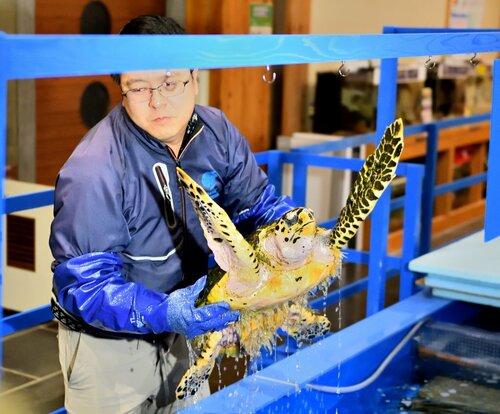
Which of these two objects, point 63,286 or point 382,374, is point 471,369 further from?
point 63,286

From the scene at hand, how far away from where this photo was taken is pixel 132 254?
201cm

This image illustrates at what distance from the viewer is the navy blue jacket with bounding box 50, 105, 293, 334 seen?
1.79 meters

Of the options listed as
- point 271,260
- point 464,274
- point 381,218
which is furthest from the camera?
point 381,218

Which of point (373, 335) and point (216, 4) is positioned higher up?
point (216, 4)

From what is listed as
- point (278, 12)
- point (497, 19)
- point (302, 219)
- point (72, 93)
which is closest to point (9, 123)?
point (72, 93)

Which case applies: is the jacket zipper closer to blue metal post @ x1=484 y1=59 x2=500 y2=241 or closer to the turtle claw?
the turtle claw

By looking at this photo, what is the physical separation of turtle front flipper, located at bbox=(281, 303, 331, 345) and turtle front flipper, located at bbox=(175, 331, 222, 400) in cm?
21

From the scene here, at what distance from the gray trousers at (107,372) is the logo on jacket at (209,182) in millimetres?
410

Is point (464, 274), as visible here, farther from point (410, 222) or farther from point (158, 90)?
point (158, 90)

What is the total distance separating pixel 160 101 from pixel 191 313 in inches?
19.0

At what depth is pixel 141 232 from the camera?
200 centimetres

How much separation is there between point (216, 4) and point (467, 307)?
2702mm

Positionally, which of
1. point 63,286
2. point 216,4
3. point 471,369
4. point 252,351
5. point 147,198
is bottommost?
point 471,369

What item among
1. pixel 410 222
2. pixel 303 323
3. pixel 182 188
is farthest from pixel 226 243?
pixel 410 222
